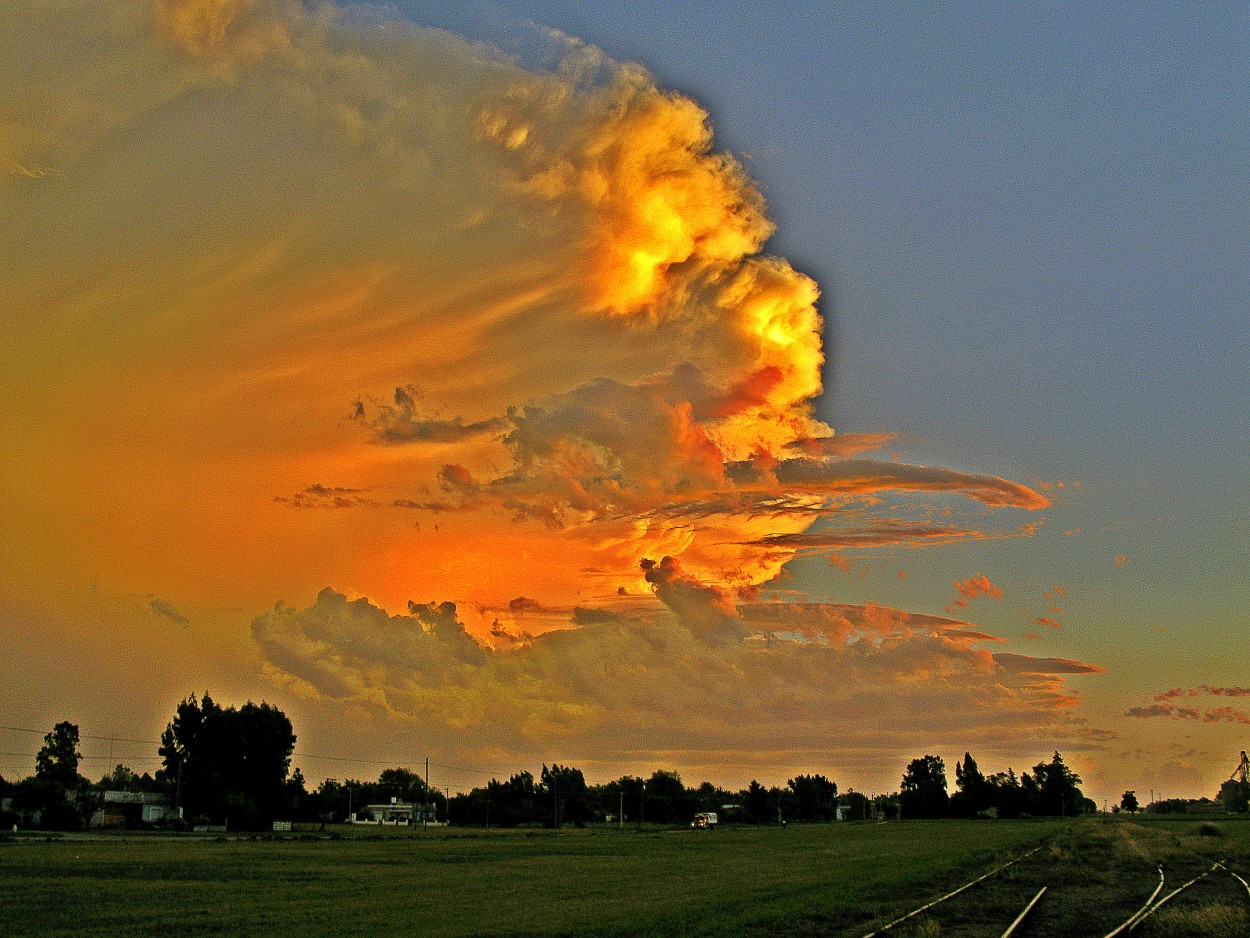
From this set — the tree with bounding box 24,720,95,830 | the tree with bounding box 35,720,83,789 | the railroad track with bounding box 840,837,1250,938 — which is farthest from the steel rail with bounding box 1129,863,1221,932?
the tree with bounding box 35,720,83,789

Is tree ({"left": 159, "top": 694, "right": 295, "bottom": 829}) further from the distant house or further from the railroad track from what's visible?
the railroad track

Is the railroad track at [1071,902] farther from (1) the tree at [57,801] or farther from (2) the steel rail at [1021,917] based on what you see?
(1) the tree at [57,801]

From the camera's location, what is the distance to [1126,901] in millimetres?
38875

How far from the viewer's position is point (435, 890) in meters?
45.7

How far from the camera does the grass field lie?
1229 inches

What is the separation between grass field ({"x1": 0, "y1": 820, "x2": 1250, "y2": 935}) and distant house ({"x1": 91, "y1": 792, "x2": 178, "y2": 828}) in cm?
7398

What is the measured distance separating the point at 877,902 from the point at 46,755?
196 metres

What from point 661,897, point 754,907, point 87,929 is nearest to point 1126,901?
point 754,907

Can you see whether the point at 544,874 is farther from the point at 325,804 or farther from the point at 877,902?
the point at 325,804

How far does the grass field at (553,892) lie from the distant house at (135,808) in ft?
243

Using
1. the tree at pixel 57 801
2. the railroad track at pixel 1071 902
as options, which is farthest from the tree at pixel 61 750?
the railroad track at pixel 1071 902

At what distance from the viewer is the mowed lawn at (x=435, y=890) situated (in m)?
31.5

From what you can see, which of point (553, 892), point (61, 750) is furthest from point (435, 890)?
point (61, 750)

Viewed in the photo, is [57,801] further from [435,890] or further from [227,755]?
[435,890]
